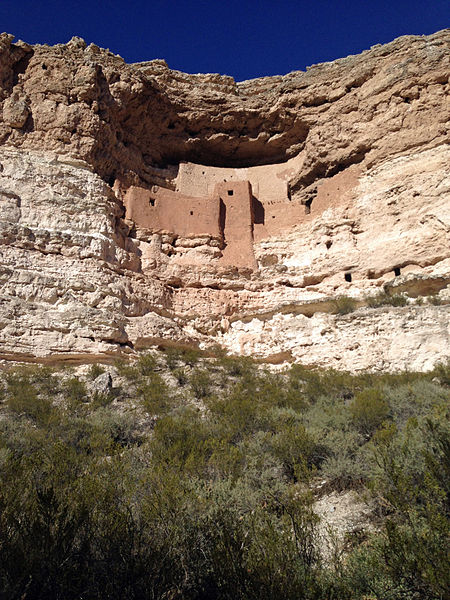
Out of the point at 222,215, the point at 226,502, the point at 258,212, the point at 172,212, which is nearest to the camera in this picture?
the point at 226,502

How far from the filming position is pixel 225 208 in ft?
52.1

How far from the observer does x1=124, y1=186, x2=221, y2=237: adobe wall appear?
14556 millimetres

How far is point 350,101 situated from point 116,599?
54.1 feet

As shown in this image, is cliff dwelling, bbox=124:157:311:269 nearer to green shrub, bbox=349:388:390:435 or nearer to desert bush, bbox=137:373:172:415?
desert bush, bbox=137:373:172:415

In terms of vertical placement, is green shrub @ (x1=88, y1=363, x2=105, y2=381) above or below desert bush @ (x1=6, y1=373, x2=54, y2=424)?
above

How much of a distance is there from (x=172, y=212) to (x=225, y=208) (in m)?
1.97

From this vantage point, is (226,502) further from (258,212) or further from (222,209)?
(258,212)

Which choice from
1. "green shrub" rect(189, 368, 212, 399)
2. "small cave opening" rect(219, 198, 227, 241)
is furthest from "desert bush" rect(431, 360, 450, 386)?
"small cave opening" rect(219, 198, 227, 241)

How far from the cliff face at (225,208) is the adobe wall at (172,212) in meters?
0.05

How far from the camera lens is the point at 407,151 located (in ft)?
45.0

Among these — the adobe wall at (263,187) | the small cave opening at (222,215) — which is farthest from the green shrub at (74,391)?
Answer: the adobe wall at (263,187)

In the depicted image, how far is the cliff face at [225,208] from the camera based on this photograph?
11031 mm

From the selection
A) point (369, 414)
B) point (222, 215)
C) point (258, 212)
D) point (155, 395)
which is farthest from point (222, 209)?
point (369, 414)

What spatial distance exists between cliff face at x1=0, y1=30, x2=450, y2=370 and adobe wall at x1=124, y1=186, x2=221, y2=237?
5cm
